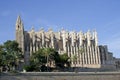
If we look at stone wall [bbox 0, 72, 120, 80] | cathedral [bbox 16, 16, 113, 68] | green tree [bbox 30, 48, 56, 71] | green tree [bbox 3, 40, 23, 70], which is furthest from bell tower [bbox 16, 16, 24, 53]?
stone wall [bbox 0, 72, 120, 80]

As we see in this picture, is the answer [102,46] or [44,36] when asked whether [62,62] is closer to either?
[44,36]

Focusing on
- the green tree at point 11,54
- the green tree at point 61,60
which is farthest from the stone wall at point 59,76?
the green tree at point 61,60

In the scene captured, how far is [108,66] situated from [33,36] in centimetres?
2662

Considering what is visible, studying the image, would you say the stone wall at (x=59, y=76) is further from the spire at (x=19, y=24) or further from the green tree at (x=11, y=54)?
the spire at (x=19, y=24)

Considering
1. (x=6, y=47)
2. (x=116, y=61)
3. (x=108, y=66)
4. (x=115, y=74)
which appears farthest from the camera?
(x=116, y=61)

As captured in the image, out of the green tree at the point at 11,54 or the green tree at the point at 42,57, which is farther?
the green tree at the point at 42,57

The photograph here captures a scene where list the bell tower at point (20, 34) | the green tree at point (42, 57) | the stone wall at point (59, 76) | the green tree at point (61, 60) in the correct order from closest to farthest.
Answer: the stone wall at point (59, 76) → the green tree at point (42, 57) → the green tree at point (61, 60) → the bell tower at point (20, 34)

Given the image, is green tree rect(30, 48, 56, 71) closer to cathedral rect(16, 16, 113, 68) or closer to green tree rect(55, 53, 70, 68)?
green tree rect(55, 53, 70, 68)

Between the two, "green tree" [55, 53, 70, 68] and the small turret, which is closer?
"green tree" [55, 53, 70, 68]

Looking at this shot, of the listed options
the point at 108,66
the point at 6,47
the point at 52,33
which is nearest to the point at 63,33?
the point at 52,33

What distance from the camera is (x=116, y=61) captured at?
398ft

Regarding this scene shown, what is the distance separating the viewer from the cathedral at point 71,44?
346ft

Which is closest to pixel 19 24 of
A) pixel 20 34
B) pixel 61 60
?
pixel 20 34

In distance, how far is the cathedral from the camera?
346 ft
